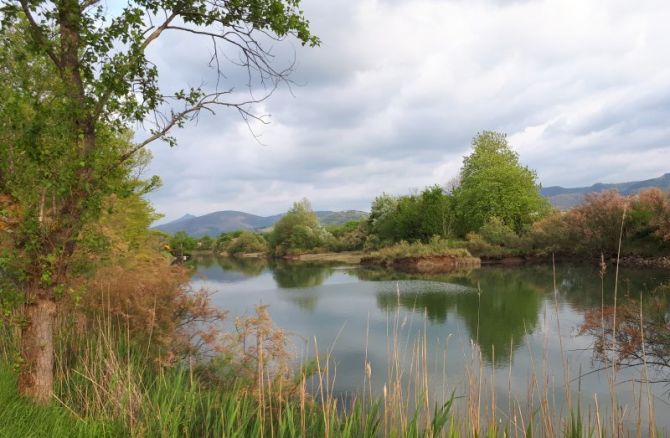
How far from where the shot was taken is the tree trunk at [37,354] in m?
4.04

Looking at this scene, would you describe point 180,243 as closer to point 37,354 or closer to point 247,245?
point 247,245

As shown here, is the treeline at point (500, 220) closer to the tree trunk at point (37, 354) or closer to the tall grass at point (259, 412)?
the tall grass at point (259, 412)

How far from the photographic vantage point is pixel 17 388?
4.14 meters

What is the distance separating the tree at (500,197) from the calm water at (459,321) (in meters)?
9.35

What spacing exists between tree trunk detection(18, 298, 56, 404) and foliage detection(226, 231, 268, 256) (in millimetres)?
68072

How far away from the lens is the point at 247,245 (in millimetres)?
74875

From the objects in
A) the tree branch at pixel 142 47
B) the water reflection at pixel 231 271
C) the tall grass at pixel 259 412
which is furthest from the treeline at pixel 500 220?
the tree branch at pixel 142 47

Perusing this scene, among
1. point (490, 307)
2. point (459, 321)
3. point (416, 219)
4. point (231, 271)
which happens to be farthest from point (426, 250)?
point (459, 321)

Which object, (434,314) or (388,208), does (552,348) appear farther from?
(388,208)

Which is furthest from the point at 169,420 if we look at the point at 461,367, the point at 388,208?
the point at 388,208

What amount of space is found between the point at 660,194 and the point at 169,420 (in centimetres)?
3248

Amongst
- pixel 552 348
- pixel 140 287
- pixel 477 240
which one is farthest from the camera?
pixel 477 240

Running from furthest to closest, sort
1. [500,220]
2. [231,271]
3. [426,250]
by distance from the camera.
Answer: [231,271] < [500,220] < [426,250]

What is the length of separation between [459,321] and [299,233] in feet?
155
